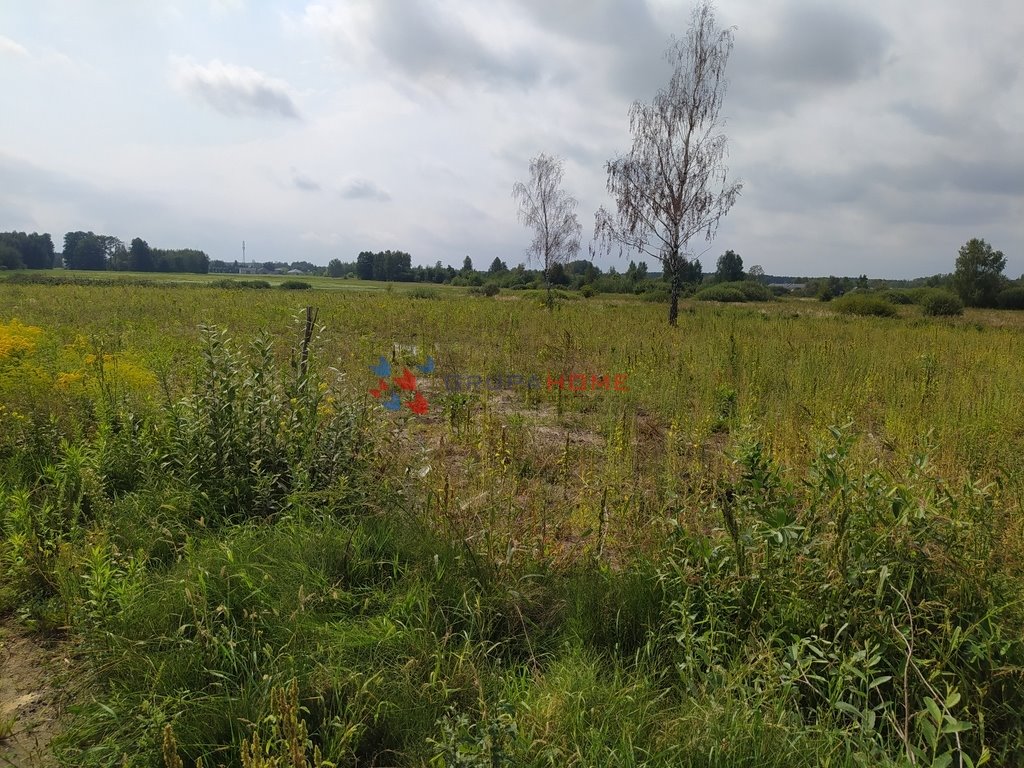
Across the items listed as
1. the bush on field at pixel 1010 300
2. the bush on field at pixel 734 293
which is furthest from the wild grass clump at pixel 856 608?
the bush on field at pixel 1010 300

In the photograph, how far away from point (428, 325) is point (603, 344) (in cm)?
547

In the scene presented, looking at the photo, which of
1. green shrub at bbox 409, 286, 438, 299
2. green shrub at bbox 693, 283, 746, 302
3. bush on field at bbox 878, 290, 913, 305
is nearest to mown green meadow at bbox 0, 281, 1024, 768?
green shrub at bbox 409, 286, 438, 299

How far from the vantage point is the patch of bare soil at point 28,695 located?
5.65 ft

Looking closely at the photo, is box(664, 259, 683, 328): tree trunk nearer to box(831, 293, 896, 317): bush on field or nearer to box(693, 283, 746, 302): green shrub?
box(831, 293, 896, 317): bush on field

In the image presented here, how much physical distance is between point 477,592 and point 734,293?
4255 centimetres

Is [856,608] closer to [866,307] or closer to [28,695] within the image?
[28,695]

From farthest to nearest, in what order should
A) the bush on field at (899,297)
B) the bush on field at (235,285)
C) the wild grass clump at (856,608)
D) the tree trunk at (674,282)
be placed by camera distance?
the bush on field at (899,297)
the bush on field at (235,285)
the tree trunk at (674,282)
the wild grass clump at (856,608)

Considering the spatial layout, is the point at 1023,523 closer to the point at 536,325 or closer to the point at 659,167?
the point at 536,325

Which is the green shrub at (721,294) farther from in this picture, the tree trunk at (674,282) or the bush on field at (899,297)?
the tree trunk at (674,282)

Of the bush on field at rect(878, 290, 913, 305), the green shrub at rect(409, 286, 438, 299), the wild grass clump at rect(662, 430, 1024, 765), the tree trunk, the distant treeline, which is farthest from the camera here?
the distant treeline

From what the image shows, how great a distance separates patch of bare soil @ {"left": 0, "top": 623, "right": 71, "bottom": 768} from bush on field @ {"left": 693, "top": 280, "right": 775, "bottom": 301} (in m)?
40.8

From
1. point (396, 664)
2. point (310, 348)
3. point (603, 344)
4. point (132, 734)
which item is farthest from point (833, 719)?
point (603, 344)

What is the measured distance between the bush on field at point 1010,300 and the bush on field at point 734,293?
15.5 metres

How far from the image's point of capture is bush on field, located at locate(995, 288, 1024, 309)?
37750mm
